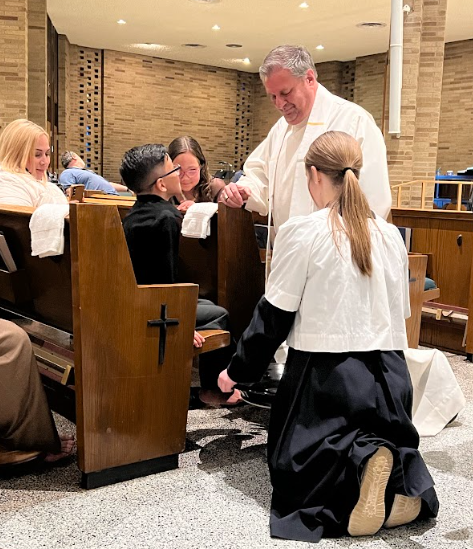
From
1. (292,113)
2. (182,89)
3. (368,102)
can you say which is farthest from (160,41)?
(292,113)

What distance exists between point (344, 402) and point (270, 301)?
0.44m

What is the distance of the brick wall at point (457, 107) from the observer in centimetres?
1542

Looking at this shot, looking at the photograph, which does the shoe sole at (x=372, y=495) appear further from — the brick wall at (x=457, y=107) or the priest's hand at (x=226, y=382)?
A: the brick wall at (x=457, y=107)

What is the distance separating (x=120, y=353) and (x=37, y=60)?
9158 mm

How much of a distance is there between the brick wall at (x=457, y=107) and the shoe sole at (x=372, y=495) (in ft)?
47.3

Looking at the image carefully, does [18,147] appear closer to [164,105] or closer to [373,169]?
[373,169]

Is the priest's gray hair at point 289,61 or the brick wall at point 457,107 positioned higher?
the brick wall at point 457,107

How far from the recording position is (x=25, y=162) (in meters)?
3.95

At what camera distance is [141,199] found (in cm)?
298

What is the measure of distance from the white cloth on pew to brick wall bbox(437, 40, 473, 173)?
42.9ft

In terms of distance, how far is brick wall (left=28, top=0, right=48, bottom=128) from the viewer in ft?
34.4

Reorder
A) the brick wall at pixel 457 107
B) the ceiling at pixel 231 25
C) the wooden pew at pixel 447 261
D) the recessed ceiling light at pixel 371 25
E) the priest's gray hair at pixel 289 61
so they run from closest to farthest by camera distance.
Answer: the priest's gray hair at pixel 289 61 < the wooden pew at pixel 447 261 < the ceiling at pixel 231 25 < the recessed ceiling light at pixel 371 25 < the brick wall at pixel 457 107

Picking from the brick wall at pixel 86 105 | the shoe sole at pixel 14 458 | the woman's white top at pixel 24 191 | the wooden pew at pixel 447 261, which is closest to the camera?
the shoe sole at pixel 14 458

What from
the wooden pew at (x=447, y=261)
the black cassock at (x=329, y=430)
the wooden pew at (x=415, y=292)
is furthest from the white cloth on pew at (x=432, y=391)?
the wooden pew at (x=447, y=261)
